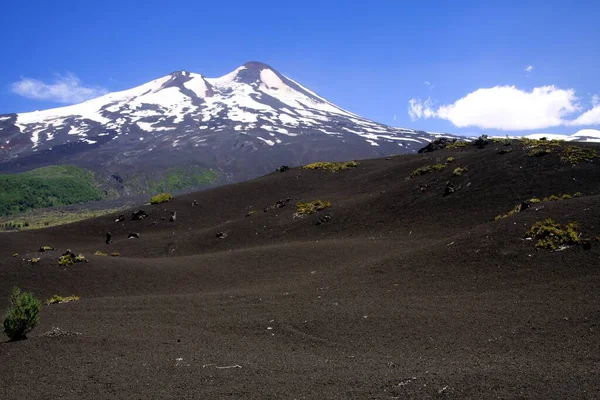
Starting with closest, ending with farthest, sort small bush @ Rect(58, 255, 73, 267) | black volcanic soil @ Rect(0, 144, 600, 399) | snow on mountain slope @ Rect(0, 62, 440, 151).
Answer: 1. black volcanic soil @ Rect(0, 144, 600, 399)
2. small bush @ Rect(58, 255, 73, 267)
3. snow on mountain slope @ Rect(0, 62, 440, 151)

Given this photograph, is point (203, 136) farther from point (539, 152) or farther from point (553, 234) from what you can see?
point (553, 234)

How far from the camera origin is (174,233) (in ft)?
115

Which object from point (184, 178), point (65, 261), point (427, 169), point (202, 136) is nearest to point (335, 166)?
point (427, 169)

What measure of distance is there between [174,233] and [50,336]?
2376 centimetres

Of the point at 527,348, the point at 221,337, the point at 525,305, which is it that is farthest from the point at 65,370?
the point at 525,305

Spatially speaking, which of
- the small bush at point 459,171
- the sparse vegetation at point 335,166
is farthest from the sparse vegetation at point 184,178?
the small bush at point 459,171

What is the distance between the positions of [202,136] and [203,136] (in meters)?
0.35

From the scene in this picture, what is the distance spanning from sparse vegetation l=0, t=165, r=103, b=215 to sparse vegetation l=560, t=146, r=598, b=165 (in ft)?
296

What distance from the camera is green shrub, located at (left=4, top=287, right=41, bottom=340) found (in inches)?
448

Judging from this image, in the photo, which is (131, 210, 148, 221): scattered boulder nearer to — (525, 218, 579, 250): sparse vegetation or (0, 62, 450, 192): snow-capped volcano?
(525, 218, 579, 250): sparse vegetation

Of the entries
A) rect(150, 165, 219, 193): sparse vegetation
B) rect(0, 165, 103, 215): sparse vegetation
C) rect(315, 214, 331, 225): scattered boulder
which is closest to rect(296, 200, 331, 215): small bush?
rect(315, 214, 331, 225): scattered boulder

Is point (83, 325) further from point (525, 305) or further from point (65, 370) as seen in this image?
point (525, 305)

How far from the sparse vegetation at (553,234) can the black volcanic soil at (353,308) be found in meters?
0.41

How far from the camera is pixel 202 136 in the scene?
147375 millimetres
